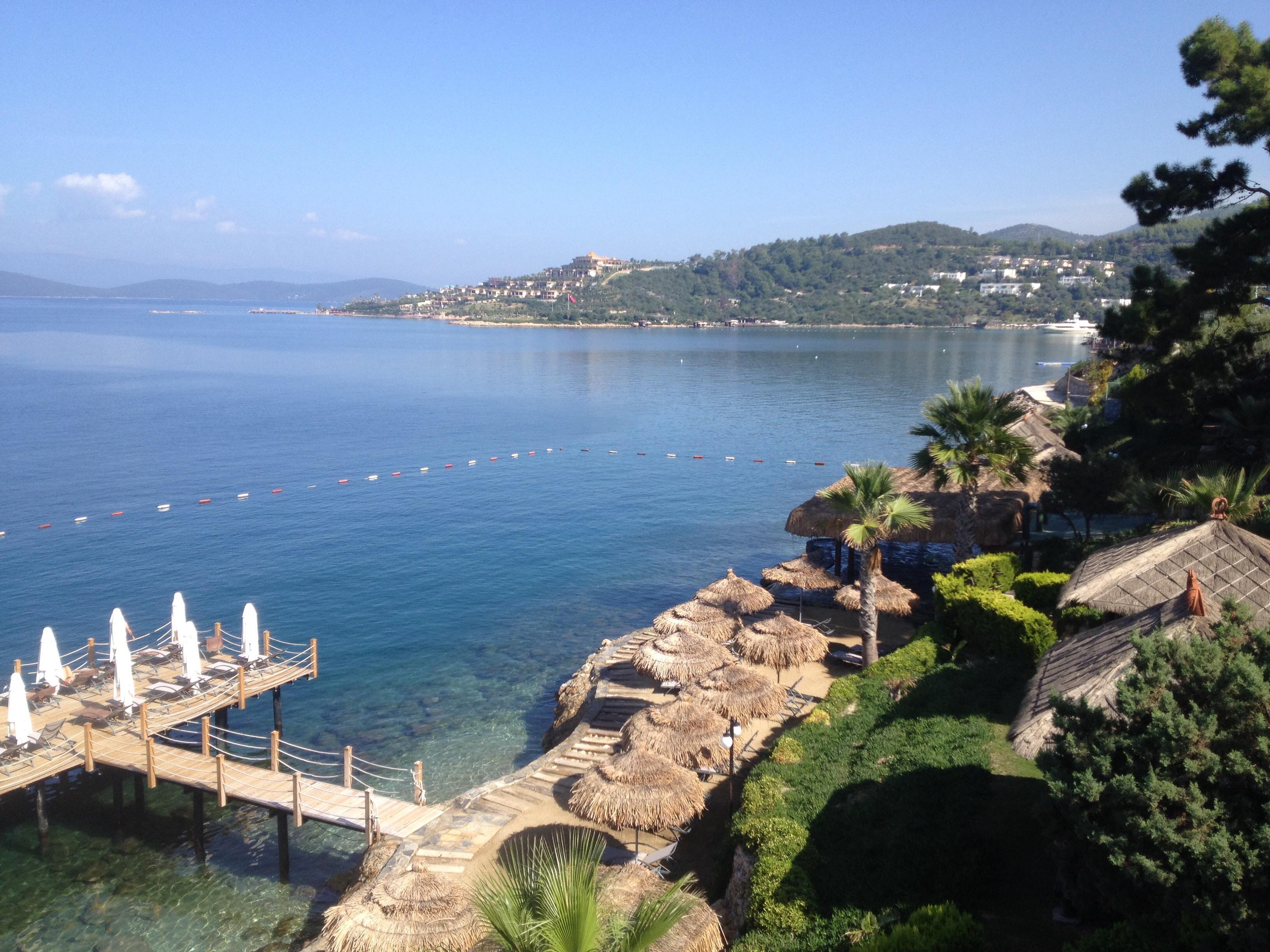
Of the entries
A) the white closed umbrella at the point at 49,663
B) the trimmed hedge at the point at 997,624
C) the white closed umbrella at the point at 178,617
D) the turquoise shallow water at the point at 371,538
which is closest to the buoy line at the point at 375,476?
the turquoise shallow water at the point at 371,538

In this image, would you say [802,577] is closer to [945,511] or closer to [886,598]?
[886,598]

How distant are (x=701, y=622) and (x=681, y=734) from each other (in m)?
4.85

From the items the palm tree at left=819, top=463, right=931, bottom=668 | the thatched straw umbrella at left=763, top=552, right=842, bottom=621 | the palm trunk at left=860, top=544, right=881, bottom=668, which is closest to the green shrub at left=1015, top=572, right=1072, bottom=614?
the palm tree at left=819, top=463, right=931, bottom=668

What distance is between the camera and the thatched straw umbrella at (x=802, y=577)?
66.1 feet

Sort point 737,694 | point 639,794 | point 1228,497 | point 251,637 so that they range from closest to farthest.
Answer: point 639,794 < point 1228,497 < point 737,694 < point 251,637

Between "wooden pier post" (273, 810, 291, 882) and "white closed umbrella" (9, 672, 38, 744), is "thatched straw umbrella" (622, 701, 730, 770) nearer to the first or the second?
"wooden pier post" (273, 810, 291, 882)

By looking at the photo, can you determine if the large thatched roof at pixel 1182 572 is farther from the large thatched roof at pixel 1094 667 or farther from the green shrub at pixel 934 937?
the green shrub at pixel 934 937

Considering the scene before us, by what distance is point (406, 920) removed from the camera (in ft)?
34.3

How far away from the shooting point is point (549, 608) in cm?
2670

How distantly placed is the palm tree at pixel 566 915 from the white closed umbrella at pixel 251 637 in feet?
42.6

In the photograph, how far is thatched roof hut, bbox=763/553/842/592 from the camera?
20.1 meters

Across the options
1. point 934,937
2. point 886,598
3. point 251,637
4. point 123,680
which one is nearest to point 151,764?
point 123,680

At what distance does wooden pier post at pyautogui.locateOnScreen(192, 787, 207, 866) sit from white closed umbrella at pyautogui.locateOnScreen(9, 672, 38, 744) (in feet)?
9.23

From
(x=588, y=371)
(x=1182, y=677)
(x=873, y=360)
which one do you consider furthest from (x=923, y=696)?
(x=873, y=360)
